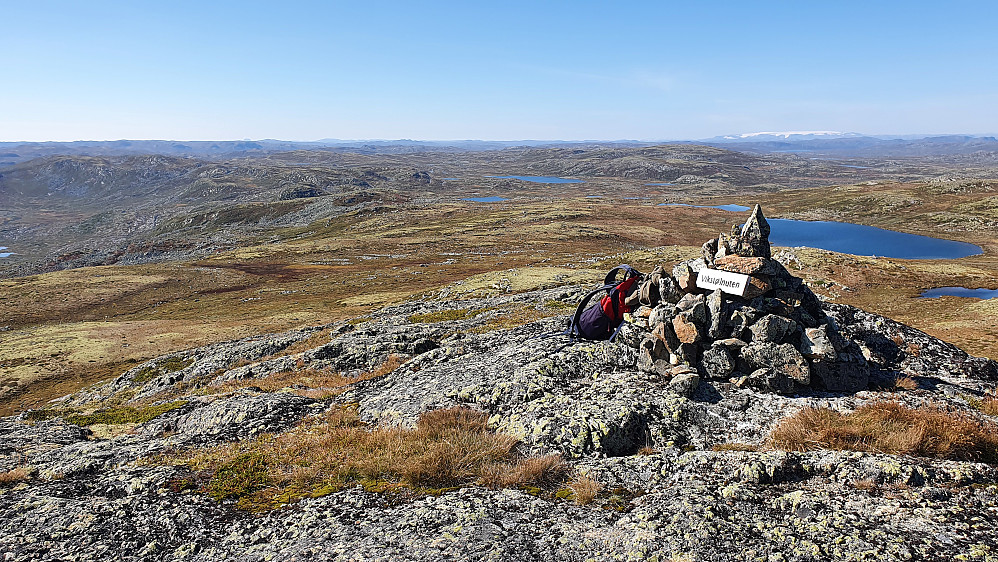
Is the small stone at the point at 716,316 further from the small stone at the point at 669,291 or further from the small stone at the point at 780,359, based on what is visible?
the small stone at the point at 669,291

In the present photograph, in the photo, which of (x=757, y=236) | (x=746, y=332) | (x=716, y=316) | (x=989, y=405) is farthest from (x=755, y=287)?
(x=989, y=405)

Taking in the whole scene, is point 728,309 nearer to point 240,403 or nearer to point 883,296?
point 240,403

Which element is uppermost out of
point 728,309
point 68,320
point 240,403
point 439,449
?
point 728,309

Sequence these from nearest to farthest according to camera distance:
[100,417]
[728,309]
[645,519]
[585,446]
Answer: [645,519] < [585,446] < [728,309] < [100,417]

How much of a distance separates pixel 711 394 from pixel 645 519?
581 centimetres

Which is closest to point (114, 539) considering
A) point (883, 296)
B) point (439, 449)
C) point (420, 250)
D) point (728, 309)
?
point (439, 449)

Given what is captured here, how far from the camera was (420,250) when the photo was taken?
114000 millimetres

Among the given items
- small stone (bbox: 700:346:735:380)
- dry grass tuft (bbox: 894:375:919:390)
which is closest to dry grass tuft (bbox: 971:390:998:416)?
dry grass tuft (bbox: 894:375:919:390)

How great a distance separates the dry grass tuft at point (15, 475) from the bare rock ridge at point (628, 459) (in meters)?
0.08

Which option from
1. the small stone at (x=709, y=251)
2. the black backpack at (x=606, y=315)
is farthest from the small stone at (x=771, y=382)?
the small stone at (x=709, y=251)

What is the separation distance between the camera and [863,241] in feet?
404

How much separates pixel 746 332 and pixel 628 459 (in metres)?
6.52

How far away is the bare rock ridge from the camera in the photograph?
7.42 metres

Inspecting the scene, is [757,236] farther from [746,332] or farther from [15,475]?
[15,475]
